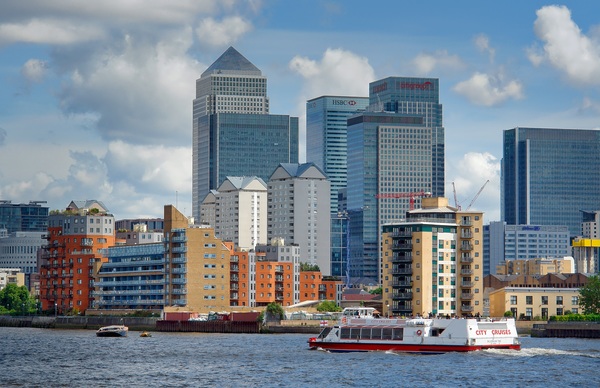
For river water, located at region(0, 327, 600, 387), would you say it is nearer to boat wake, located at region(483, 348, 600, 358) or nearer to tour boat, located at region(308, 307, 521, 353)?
boat wake, located at region(483, 348, 600, 358)

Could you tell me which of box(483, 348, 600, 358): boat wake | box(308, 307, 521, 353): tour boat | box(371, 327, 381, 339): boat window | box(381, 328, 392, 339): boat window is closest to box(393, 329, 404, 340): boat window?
box(308, 307, 521, 353): tour boat

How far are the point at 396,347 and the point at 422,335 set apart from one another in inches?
185

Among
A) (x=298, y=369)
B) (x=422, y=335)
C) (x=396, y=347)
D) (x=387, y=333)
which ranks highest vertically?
(x=387, y=333)

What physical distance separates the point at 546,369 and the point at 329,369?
87.0 ft

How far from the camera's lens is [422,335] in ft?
589

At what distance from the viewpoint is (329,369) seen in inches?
6097

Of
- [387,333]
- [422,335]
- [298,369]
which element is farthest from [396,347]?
[298,369]

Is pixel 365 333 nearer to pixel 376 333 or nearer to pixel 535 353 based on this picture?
pixel 376 333

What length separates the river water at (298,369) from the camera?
13838 cm

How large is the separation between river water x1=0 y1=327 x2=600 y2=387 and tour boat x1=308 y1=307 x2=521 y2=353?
203 centimetres

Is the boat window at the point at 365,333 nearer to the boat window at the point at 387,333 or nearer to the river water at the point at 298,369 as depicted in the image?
the boat window at the point at 387,333

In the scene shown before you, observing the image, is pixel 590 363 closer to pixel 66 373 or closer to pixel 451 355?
pixel 451 355

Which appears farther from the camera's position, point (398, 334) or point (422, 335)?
point (398, 334)

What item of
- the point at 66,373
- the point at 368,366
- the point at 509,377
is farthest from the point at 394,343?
the point at 66,373
